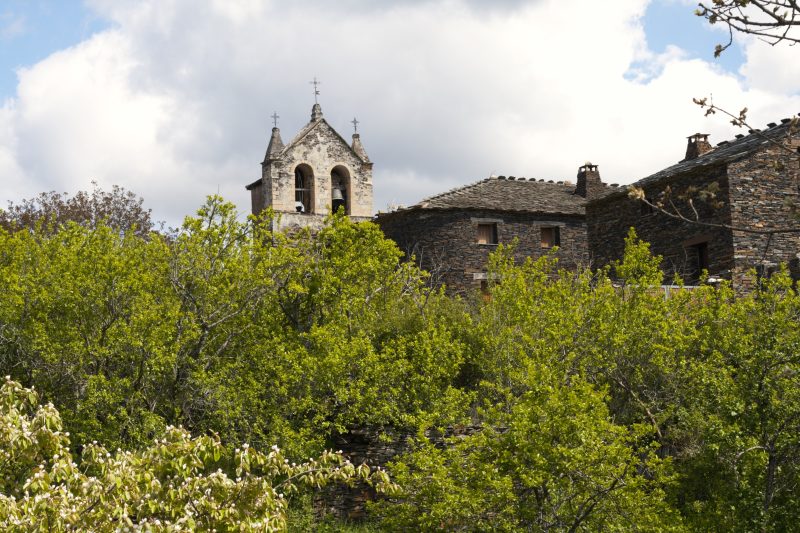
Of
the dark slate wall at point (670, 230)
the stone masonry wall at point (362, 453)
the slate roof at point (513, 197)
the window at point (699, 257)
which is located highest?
the slate roof at point (513, 197)

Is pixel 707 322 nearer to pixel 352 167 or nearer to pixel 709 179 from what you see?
pixel 709 179

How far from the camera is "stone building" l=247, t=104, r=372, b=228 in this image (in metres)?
37.0

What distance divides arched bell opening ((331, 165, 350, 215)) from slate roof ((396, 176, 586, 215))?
15.0 feet

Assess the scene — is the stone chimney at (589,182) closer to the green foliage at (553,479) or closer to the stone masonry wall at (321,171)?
the stone masonry wall at (321,171)

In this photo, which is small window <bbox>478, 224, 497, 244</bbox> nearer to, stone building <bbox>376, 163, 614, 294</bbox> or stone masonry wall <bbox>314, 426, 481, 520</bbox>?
stone building <bbox>376, 163, 614, 294</bbox>

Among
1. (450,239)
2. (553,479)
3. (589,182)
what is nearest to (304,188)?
(450,239)

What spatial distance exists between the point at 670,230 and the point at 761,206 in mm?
2857

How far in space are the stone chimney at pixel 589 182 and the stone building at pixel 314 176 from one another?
8.17 meters

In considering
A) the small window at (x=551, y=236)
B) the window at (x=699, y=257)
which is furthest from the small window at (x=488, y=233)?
the window at (x=699, y=257)

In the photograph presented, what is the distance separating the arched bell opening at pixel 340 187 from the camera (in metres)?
38.2

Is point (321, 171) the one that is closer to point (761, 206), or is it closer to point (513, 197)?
point (513, 197)

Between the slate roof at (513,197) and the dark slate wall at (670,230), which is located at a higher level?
the slate roof at (513,197)

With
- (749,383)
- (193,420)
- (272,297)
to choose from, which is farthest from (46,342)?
(749,383)

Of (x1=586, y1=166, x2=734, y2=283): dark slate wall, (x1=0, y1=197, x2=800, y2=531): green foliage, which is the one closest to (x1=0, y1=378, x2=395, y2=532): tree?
(x1=0, y1=197, x2=800, y2=531): green foliage
